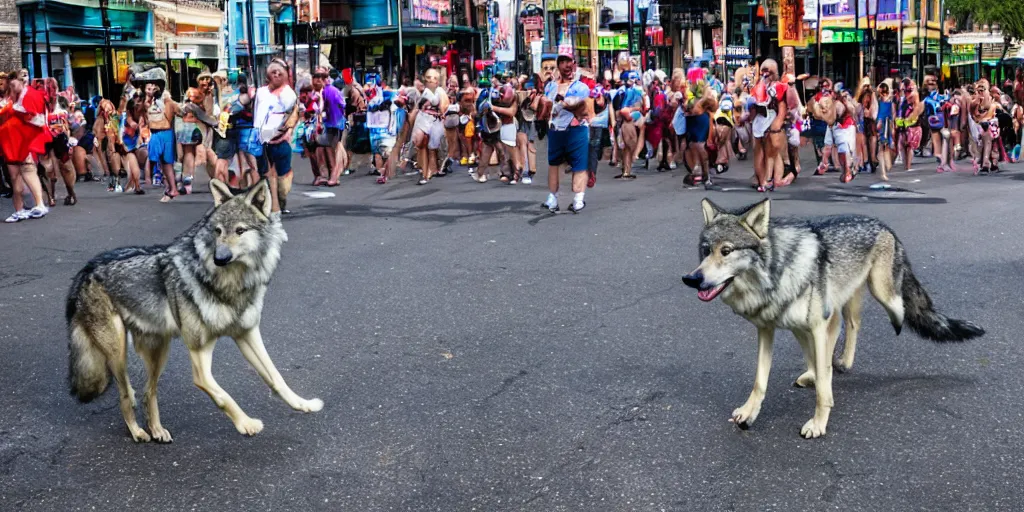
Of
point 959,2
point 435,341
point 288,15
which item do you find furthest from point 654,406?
point 959,2

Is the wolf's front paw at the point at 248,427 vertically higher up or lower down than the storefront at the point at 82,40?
lower down

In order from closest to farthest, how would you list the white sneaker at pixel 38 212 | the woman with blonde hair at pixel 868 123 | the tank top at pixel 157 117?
the white sneaker at pixel 38 212
the tank top at pixel 157 117
the woman with blonde hair at pixel 868 123

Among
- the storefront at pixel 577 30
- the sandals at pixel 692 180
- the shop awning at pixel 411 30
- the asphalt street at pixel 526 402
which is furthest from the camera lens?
the storefront at pixel 577 30

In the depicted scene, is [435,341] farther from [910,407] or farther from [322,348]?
[910,407]

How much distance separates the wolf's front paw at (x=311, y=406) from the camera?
6.14 m

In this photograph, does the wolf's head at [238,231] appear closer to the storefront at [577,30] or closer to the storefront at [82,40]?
the storefront at [82,40]

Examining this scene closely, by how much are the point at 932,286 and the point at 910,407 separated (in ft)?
11.9

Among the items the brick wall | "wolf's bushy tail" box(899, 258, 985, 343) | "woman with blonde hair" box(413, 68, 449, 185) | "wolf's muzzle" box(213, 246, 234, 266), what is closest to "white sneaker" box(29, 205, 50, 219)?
"woman with blonde hair" box(413, 68, 449, 185)

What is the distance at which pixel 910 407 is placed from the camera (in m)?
6.16

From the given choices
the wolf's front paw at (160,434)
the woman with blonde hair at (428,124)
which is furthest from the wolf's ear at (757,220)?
the woman with blonde hair at (428,124)

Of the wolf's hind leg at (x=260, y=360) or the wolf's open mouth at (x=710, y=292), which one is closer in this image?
the wolf's open mouth at (x=710, y=292)

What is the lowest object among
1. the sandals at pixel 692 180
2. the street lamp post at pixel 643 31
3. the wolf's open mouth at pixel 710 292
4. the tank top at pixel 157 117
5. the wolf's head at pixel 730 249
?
the sandals at pixel 692 180

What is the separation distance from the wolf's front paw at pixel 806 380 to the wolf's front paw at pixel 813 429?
0.79 metres

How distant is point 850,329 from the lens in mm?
6820
